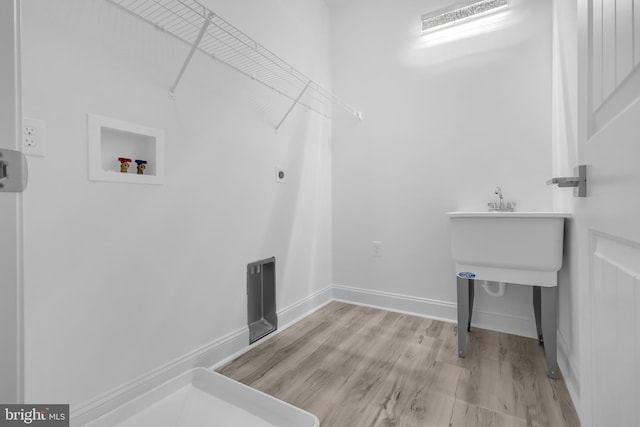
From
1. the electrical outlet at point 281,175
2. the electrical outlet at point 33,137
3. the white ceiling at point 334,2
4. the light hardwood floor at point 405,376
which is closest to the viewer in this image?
the electrical outlet at point 33,137

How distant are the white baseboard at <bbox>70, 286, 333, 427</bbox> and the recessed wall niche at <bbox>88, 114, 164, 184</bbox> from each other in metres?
0.84

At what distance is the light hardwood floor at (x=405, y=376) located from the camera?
1.21m

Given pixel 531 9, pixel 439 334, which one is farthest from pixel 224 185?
pixel 531 9

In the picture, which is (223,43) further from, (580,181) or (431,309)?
(431,309)

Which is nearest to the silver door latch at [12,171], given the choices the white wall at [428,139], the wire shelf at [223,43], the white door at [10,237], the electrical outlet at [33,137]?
the white door at [10,237]

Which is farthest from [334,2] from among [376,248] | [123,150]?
[123,150]

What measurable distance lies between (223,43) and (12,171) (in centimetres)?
135

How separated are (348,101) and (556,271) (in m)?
1.92

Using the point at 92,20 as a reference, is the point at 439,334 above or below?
below

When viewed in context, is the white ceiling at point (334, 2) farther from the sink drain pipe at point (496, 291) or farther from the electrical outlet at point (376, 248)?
the sink drain pipe at point (496, 291)

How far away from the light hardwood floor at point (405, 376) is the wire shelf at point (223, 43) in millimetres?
1477

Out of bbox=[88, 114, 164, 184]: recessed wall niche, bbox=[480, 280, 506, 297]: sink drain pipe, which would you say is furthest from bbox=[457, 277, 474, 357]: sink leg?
bbox=[88, 114, 164, 184]: recessed wall niche

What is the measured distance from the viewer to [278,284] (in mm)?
2057

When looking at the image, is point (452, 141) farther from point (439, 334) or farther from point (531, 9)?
point (439, 334)
